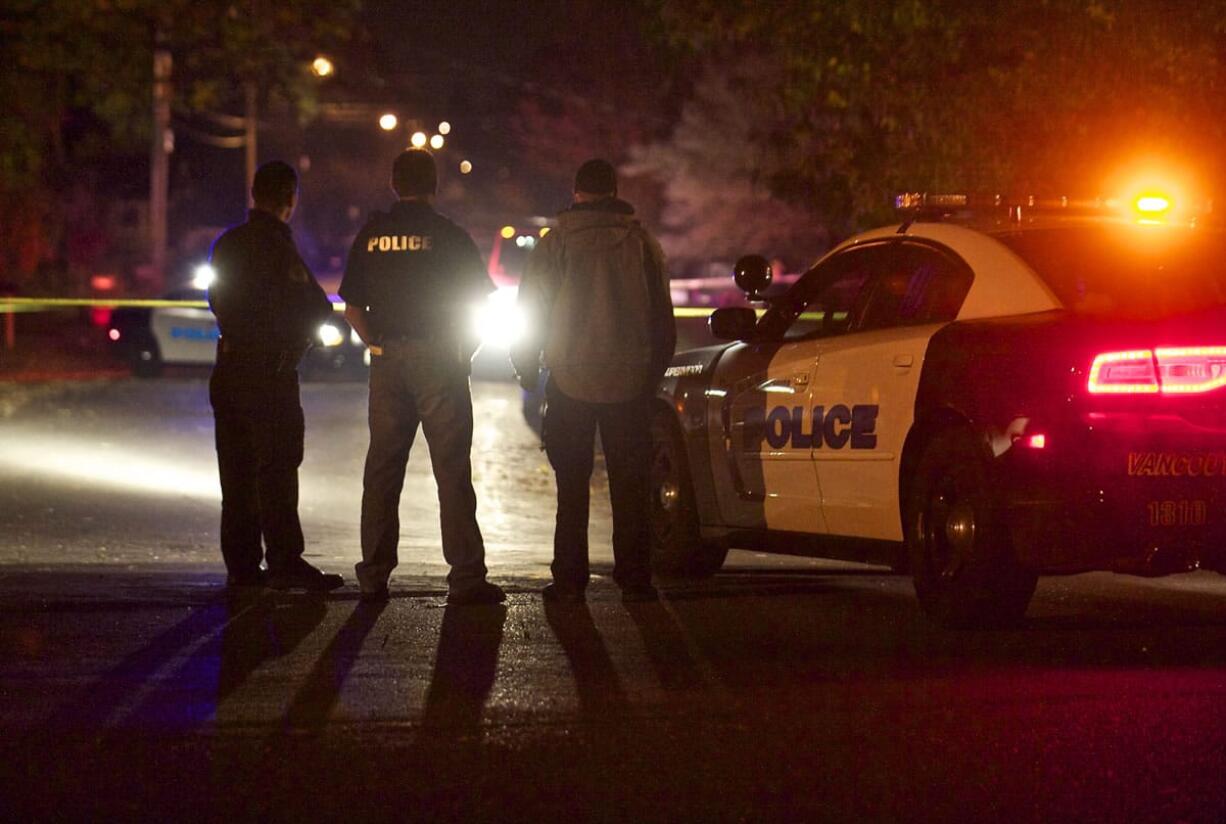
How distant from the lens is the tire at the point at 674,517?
916cm

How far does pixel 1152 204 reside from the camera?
7.94 metres

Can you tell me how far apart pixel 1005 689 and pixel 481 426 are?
44.3 ft

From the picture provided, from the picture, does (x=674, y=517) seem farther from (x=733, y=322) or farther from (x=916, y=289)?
(x=916, y=289)

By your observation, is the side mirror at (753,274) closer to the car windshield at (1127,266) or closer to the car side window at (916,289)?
the car side window at (916,289)

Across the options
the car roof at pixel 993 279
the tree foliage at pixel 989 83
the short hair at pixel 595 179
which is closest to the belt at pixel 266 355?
the short hair at pixel 595 179

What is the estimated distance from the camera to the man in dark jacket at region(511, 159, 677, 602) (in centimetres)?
827

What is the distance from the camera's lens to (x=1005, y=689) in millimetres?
6172

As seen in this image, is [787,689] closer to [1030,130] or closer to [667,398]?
[667,398]

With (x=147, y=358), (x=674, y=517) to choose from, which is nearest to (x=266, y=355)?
(x=674, y=517)

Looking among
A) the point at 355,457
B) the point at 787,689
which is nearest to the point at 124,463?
the point at 355,457

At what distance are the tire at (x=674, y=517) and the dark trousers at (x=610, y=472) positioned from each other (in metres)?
0.78

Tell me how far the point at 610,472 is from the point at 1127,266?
88.0 inches

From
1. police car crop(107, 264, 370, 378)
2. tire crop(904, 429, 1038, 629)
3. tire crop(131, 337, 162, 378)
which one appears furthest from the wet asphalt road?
tire crop(131, 337, 162, 378)

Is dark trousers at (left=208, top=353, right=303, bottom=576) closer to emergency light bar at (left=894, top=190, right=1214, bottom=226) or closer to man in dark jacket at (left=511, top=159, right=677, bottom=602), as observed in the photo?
man in dark jacket at (left=511, top=159, right=677, bottom=602)
